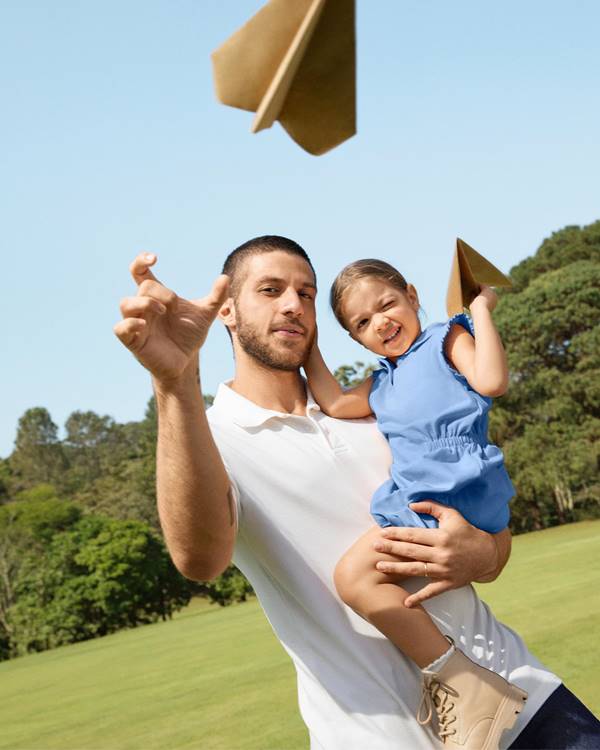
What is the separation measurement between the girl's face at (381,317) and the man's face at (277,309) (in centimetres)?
29

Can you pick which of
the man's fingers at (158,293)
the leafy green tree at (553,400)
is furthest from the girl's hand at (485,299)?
the leafy green tree at (553,400)

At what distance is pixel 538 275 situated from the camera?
4328cm

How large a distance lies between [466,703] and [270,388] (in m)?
1.06

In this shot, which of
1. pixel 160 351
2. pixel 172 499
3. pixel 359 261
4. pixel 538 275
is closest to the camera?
pixel 160 351

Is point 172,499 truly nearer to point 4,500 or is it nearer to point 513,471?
point 513,471

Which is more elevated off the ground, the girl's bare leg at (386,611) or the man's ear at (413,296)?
the man's ear at (413,296)

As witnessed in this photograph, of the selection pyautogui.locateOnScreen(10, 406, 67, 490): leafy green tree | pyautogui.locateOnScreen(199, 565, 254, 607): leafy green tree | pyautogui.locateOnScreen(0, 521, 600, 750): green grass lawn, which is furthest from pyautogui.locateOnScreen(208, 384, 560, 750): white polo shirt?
pyautogui.locateOnScreen(10, 406, 67, 490): leafy green tree

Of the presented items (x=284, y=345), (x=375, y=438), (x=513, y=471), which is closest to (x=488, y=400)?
(x=375, y=438)

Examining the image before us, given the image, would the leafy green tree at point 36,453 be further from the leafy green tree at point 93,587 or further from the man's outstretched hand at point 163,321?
the man's outstretched hand at point 163,321

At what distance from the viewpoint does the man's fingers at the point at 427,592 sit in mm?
2434

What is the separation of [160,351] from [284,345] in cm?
83

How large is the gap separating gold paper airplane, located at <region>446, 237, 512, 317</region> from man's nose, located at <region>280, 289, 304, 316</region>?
1.76 feet

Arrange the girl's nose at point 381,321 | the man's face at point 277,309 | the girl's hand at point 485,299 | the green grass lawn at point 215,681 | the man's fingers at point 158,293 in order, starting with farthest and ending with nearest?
the green grass lawn at point 215,681
the girl's nose at point 381,321
the girl's hand at point 485,299
the man's face at point 277,309
the man's fingers at point 158,293

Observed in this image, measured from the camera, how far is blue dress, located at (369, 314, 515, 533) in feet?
8.53
